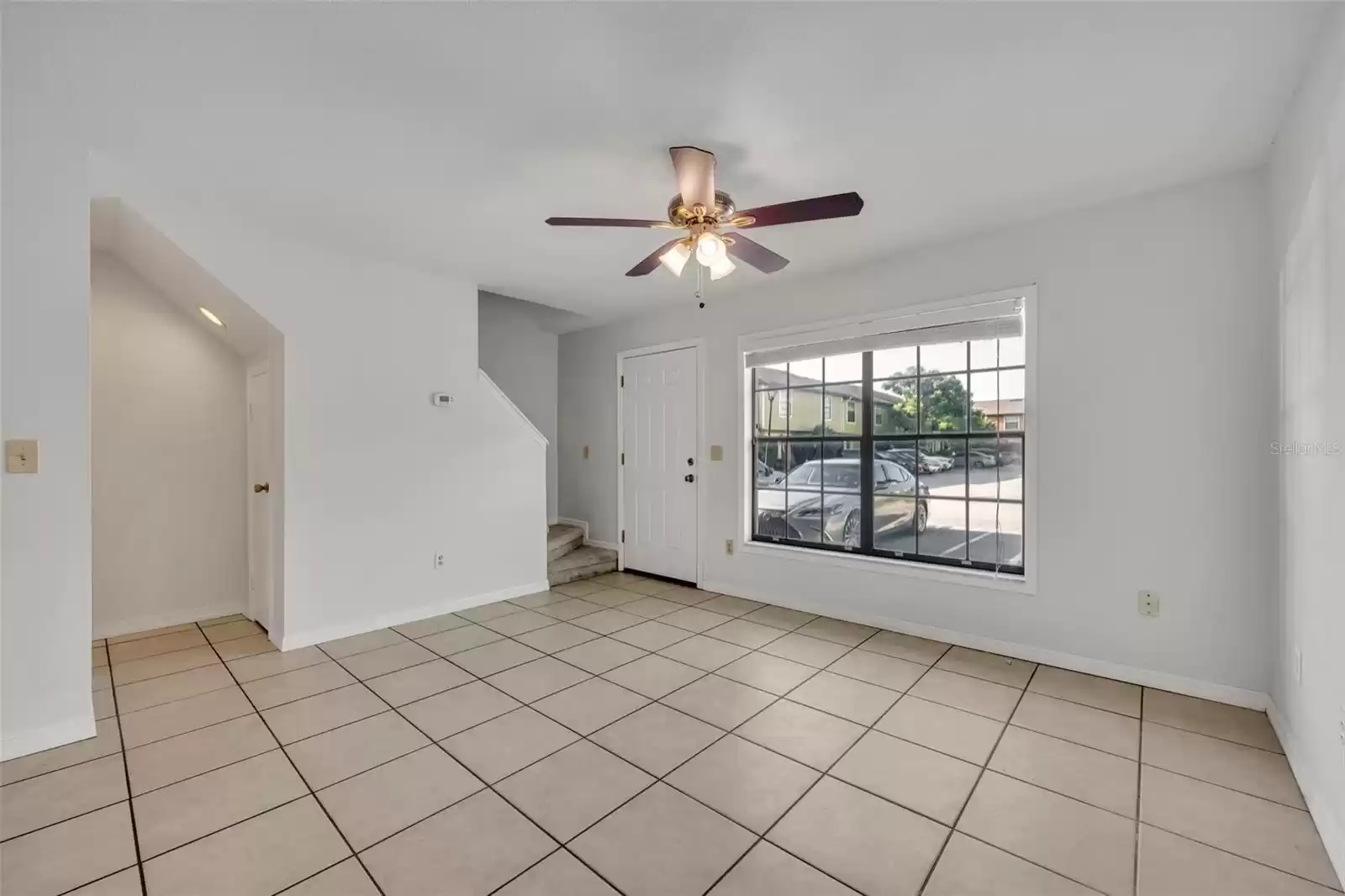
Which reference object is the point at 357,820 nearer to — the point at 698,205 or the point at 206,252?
the point at 698,205

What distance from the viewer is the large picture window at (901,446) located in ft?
11.1

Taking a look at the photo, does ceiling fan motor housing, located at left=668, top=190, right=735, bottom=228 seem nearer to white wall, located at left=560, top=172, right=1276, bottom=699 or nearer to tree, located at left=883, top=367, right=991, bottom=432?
white wall, located at left=560, top=172, right=1276, bottom=699

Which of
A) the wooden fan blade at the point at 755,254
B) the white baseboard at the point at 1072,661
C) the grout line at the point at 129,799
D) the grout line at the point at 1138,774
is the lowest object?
the grout line at the point at 1138,774

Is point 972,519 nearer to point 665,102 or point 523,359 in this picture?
point 665,102

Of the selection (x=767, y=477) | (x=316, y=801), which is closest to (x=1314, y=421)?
(x=767, y=477)

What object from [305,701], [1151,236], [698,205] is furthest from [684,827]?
[1151,236]

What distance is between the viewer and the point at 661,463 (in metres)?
5.12

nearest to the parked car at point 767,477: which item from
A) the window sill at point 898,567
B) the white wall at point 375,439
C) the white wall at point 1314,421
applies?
the window sill at point 898,567

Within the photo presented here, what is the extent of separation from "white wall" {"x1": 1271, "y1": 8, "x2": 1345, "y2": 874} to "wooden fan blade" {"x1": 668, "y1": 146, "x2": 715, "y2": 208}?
188cm

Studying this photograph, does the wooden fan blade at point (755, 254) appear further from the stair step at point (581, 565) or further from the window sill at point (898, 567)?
the stair step at point (581, 565)

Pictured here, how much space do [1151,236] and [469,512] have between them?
441cm

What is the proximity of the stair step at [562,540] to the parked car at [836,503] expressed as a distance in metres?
1.91

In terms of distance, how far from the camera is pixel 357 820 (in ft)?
6.06

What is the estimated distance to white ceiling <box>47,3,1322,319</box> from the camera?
5.56ft
